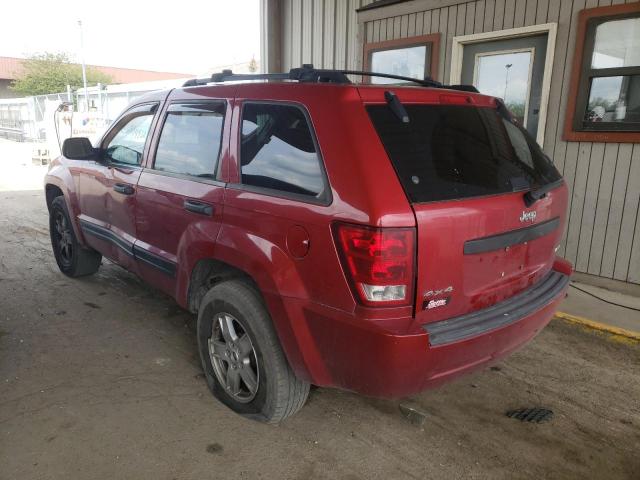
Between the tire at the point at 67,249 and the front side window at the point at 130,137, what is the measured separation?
42.0 inches

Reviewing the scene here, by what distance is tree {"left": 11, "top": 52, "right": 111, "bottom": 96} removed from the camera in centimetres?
4422

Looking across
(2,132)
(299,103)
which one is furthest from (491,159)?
Result: (2,132)

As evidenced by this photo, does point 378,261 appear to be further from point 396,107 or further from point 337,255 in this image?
point 396,107

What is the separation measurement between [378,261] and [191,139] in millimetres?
1664

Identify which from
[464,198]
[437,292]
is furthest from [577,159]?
[437,292]

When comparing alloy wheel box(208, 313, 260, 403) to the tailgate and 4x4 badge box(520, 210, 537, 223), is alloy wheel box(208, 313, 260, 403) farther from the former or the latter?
4x4 badge box(520, 210, 537, 223)

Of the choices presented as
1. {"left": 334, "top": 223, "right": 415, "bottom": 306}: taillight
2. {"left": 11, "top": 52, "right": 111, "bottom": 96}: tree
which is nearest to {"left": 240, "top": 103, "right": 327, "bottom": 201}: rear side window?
{"left": 334, "top": 223, "right": 415, "bottom": 306}: taillight

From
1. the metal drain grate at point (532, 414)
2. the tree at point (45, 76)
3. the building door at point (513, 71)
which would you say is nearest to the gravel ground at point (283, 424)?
the metal drain grate at point (532, 414)

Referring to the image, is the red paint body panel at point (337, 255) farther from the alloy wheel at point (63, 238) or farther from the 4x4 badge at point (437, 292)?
the alloy wheel at point (63, 238)

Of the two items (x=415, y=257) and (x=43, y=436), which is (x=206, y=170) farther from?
(x=43, y=436)

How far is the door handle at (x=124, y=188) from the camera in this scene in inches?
142

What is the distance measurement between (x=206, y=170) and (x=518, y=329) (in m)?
1.89

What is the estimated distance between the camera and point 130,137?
3.89 m

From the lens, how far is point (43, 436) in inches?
105
